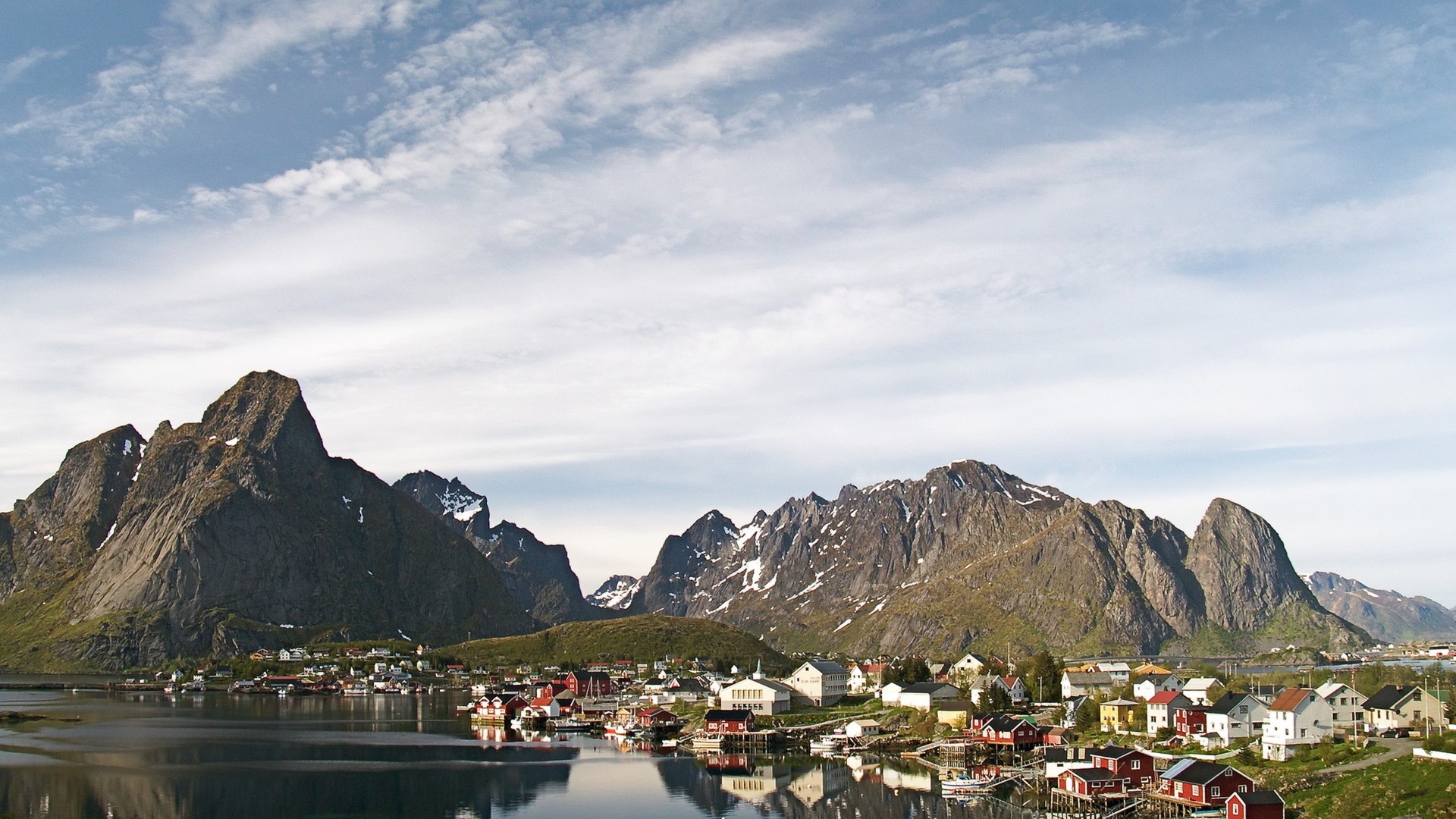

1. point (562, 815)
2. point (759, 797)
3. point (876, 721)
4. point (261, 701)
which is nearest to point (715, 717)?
point (876, 721)

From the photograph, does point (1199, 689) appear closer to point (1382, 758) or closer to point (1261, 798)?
point (1382, 758)

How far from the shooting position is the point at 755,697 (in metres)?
122

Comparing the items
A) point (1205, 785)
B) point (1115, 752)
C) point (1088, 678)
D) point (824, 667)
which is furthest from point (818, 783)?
point (1088, 678)

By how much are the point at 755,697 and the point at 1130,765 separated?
186 ft

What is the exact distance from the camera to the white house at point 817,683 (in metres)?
132

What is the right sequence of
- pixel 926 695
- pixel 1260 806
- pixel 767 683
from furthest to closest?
pixel 767 683 → pixel 926 695 → pixel 1260 806

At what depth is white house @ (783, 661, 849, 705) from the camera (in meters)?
132

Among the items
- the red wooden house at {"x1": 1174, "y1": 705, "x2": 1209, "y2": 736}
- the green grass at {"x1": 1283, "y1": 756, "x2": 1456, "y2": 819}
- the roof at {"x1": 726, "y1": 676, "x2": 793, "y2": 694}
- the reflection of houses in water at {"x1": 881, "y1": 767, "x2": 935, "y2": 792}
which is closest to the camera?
the green grass at {"x1": 1283, "y1": 756, "x2": 1456, "y2": 819}

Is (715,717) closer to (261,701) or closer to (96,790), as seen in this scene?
(96,790)

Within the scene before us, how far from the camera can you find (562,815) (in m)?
65.6

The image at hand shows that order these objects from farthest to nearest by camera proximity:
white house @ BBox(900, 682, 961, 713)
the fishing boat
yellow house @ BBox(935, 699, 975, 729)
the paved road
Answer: the fishing boat
white house @ BBox(900, 682, 961, 713)
yellow house @ BBox(935, 699, 975, 729)
the paved road

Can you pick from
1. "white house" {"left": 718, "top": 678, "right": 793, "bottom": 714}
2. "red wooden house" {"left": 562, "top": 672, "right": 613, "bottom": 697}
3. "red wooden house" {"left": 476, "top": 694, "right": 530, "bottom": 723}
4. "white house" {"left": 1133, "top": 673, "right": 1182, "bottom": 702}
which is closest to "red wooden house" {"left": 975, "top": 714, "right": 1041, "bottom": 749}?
"white house" {"left": 1133, "top": 673, "right": 1182, "bottom": 702}

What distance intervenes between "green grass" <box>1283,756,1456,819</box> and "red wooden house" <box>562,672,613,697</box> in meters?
122

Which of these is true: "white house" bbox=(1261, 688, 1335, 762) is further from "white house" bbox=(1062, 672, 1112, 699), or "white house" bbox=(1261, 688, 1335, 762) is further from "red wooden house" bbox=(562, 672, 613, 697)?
"red wooden house" bbox=(562, 672, 613, 697)
